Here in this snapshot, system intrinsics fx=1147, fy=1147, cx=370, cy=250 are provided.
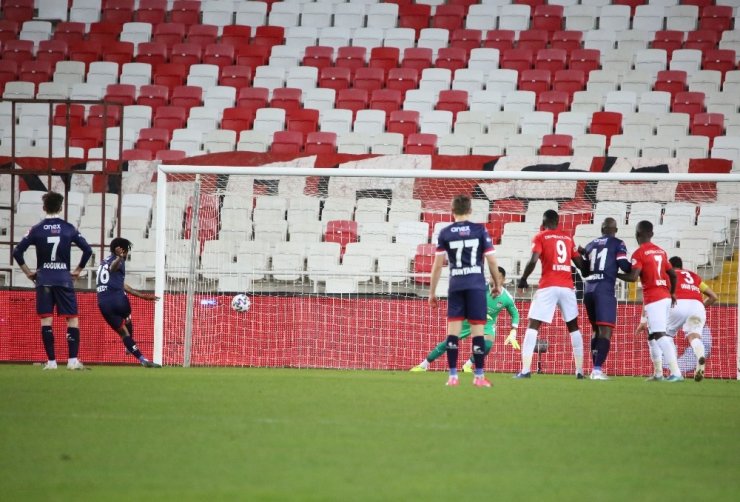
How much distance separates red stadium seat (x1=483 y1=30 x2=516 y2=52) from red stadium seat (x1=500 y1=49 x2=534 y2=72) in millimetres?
407

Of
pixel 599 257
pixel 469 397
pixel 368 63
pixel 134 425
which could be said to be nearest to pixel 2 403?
pixel 134 425

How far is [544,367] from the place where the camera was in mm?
16125

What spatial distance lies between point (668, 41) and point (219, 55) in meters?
9.27

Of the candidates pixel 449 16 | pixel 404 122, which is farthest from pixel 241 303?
pixel 449 16

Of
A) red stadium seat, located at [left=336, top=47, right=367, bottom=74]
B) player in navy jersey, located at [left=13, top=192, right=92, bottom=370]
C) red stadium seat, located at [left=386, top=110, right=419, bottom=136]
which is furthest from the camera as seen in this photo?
red stadium seat, located at [left=336, top=47, right=367, bottom=74]

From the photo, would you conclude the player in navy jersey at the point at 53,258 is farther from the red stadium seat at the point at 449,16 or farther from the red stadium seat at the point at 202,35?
the red stadium seat at the point at 449,16

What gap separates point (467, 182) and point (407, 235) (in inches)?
83.5

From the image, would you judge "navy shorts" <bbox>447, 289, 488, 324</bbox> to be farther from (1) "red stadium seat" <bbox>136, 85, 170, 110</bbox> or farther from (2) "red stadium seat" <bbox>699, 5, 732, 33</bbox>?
(2) "red stadium seat" <bbox>699, 5, 732, 33</bbox>

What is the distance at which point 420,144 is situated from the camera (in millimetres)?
20656

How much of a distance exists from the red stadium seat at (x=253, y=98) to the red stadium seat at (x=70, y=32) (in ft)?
14.8

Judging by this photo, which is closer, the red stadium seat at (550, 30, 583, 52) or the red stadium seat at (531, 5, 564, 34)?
the red stadium seat at (550, 30, 583, 52)

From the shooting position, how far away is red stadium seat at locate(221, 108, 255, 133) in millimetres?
22062

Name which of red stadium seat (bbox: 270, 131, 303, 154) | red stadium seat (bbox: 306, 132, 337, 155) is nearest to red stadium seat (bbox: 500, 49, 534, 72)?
red stadium seat (bbox: 306, 132, 337, 155)

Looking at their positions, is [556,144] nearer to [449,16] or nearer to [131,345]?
[449,16]
